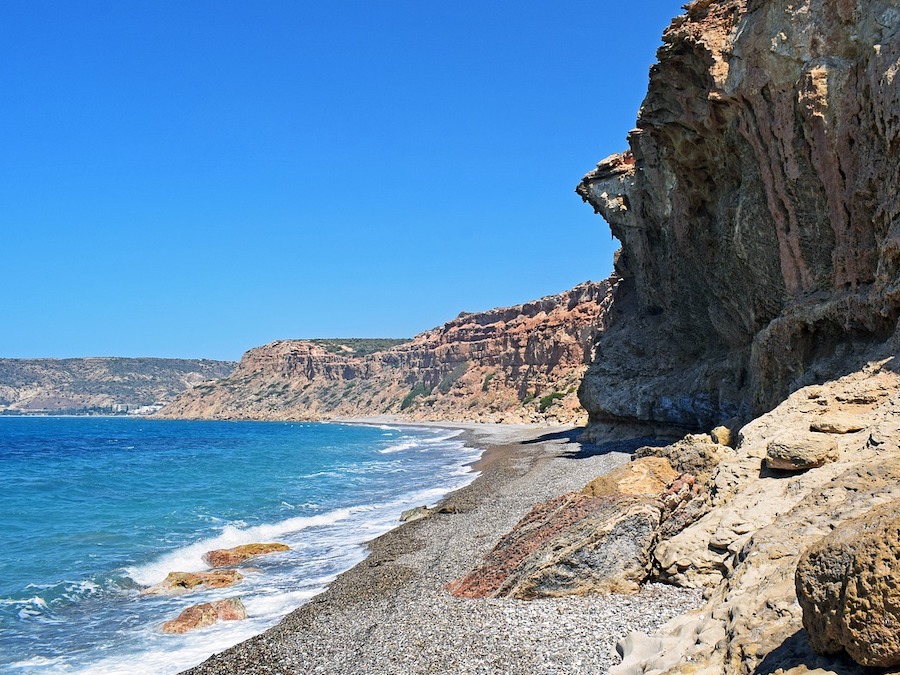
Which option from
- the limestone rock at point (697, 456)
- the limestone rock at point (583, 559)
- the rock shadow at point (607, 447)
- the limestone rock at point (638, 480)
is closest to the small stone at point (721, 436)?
the limestone rock at point (697, 456)

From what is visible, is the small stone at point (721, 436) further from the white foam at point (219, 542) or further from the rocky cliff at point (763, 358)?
the white foam at point (219, 542)

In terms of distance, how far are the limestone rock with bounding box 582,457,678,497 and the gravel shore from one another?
3.10m

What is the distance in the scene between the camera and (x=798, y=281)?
19953mm

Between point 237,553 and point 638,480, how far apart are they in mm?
11085

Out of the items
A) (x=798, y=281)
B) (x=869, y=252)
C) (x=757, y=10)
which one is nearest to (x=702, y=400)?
(x=798, y=281)

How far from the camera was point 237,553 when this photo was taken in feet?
59.3

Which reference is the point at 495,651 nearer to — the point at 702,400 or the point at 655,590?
the point at 655,590

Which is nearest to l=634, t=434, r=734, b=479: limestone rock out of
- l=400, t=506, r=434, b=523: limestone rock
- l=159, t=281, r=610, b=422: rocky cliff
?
l=400, t=506, r=434, b=523: limestone rock

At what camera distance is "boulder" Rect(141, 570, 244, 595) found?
15078 mm

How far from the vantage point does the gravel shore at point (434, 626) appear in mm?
8125

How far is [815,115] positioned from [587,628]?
15.7 m

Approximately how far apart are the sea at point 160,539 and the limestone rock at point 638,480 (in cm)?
633

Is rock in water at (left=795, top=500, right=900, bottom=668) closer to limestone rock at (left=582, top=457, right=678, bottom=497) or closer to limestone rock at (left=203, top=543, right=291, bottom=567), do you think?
limestone rock at (left=582, top=457, right=678, bottom=497)

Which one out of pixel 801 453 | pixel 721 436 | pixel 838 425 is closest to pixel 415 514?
pixel 721 436
